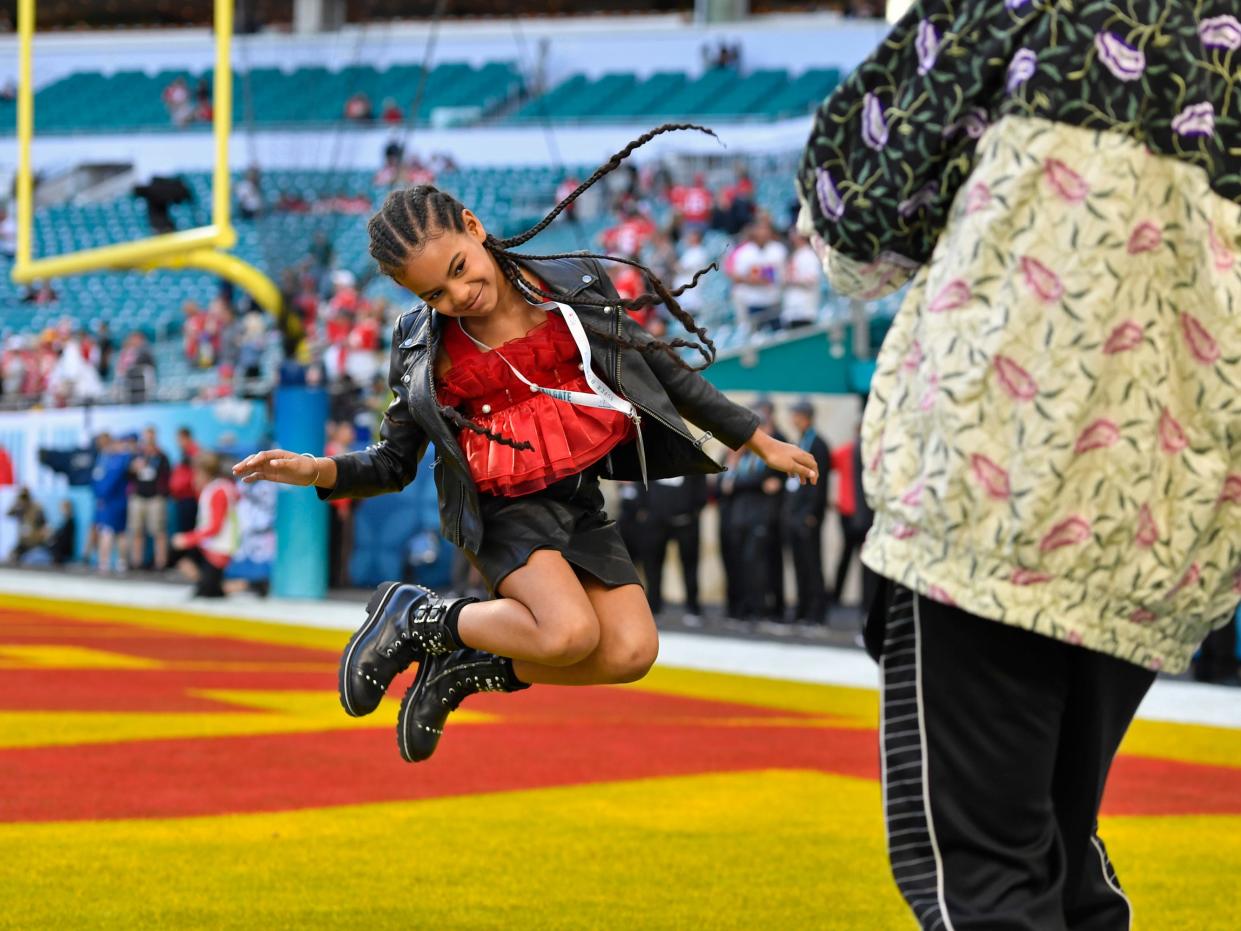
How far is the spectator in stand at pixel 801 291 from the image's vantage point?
56.9 feet

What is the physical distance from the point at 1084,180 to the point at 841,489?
1215cm

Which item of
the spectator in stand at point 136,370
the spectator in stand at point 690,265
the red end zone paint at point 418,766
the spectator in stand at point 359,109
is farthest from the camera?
the spectator in stand at point 359,109

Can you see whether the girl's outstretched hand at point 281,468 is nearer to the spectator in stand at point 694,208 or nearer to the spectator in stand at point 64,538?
the spectator in stand at point 694,208

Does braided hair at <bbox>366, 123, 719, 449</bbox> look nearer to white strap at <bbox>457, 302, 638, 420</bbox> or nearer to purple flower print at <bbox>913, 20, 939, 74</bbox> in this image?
white strap at <bbox>457, 302, 638, 420</bbox>

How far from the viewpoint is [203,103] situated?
3453 cm

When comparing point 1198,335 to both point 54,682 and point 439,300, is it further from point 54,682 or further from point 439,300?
point 54,682

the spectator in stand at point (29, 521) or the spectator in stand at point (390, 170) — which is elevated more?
the spectator in stand at point (390, 170)

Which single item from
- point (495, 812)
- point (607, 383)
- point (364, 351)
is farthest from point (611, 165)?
point (364, 351)

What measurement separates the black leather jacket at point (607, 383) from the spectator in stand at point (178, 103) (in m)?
31.3

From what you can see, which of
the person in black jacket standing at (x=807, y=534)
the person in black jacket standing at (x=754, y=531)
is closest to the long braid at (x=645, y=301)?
the person in black jacket standing at (x=807, y=534)

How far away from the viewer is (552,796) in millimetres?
6637

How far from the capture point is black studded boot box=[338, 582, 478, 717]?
Result: 15.0 feet

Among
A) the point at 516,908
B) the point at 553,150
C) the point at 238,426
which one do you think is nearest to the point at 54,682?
the point at 516,908

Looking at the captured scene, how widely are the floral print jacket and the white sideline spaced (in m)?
7.33
